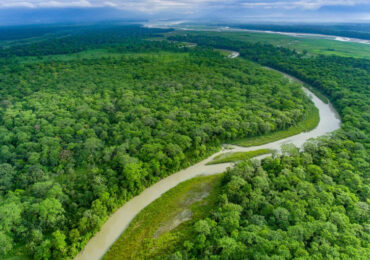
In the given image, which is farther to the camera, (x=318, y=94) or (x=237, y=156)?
(x=318, y=94)

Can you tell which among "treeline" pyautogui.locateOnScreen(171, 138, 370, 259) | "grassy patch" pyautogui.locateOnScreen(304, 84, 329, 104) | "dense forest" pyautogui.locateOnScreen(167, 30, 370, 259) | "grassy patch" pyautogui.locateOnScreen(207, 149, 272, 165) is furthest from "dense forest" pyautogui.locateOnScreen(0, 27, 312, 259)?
"treeline" pyautogui.locateOnScreen(171, 138, 370, 259)

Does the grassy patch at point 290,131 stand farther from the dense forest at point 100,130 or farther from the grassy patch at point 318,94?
the grassy patch at point 318,94

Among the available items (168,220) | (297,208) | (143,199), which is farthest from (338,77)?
(143,199)

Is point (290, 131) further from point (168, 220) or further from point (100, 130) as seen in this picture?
point (100, 130)

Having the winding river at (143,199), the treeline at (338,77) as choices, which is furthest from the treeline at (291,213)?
the treeline at (338,77)

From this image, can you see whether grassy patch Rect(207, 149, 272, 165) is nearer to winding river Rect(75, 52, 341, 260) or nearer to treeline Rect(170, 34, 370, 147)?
winding river Rect(75, 52, 341, 260)

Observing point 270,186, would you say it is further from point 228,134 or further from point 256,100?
point 256,100

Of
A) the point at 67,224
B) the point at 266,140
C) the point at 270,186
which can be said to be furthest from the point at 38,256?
the point at 266,140
